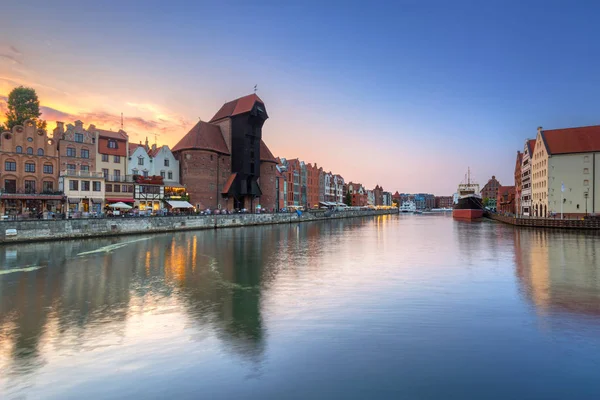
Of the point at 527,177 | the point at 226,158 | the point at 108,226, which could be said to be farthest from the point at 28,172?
the point at 527,177

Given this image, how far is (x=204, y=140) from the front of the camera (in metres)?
65.1

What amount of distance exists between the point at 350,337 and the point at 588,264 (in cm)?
2095

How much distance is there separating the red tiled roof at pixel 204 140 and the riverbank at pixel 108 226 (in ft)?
48.5

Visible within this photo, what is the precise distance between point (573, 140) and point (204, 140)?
224 ft

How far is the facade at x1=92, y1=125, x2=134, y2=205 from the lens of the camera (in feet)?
170

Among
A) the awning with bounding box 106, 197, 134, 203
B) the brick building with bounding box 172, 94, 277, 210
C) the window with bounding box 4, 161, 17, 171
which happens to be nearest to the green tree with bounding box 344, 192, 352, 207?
the brick building with bounding box 172, 94, 277, 210

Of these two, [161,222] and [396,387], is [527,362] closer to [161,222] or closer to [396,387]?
[396,387]

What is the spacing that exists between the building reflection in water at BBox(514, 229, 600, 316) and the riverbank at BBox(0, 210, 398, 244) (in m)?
40.8

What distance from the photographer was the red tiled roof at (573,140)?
60125mm

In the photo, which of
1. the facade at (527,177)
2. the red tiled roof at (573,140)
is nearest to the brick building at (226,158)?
the red tiled roof at (573,140)

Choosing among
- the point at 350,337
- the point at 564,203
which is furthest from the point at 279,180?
the point at 350,337

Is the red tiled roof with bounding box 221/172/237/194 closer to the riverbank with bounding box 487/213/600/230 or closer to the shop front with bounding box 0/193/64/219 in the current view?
the shop front with bounding box 0/193/64/219

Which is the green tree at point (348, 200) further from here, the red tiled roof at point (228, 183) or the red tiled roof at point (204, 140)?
the red tiled roof at point (228, 183)

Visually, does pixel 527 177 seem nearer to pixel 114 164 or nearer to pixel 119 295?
pixel 114 164
